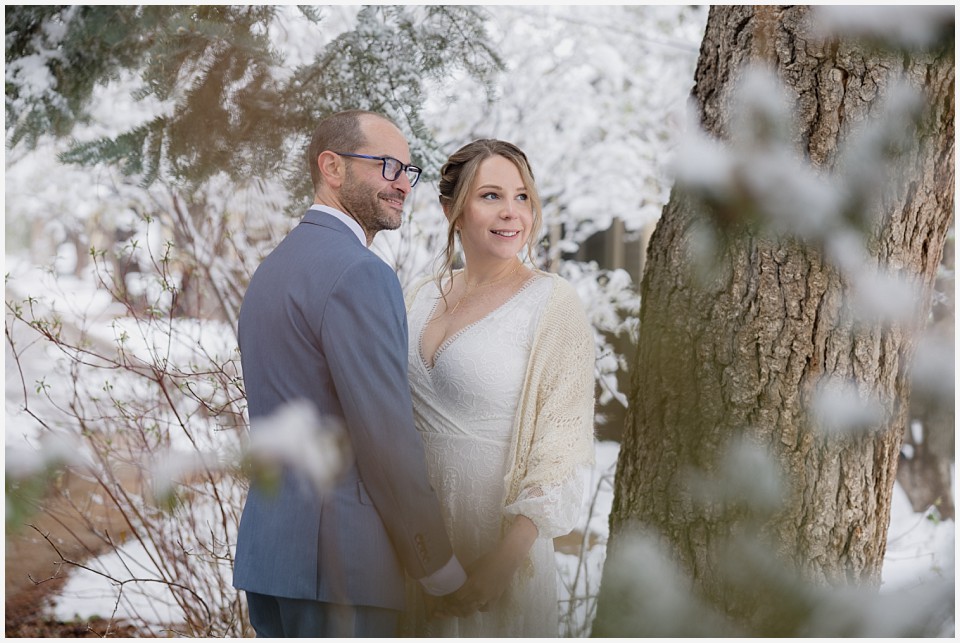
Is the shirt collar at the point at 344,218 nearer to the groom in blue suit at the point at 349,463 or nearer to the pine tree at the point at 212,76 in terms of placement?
the groom in blue suit at the point at 349,463

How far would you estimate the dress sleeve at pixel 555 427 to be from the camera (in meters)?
1.30

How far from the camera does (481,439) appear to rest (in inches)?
54.5

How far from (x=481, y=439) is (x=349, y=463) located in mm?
261

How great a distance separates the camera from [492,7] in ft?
6.49

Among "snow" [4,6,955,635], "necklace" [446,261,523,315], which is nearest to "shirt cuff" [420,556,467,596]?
"snow" [4,6,955,635]

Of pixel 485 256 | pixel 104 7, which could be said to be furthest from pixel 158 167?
pixel 485 256

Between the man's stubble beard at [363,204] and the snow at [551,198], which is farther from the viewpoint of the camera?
the snow at [551,198]

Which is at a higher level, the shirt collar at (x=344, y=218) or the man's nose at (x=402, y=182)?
the man's nose at (x=402, y=182)

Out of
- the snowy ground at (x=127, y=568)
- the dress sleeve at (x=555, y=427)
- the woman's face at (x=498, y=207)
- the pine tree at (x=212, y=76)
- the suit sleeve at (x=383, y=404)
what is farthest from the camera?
the snowy ground at (x=127, y=568)

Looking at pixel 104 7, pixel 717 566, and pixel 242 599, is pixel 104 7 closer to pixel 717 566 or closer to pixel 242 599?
pixel 242 599

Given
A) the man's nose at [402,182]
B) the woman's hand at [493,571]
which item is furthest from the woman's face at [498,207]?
the woman's hand at [493,571]

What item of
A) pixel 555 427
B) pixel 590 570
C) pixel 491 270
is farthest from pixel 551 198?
pixel 555 427

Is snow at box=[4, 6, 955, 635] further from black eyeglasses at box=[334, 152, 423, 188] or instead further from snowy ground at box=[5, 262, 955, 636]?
black eyeglasses at box=[334, 152, 423, 188]

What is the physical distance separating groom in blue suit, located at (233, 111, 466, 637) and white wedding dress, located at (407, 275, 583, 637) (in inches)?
5.2
